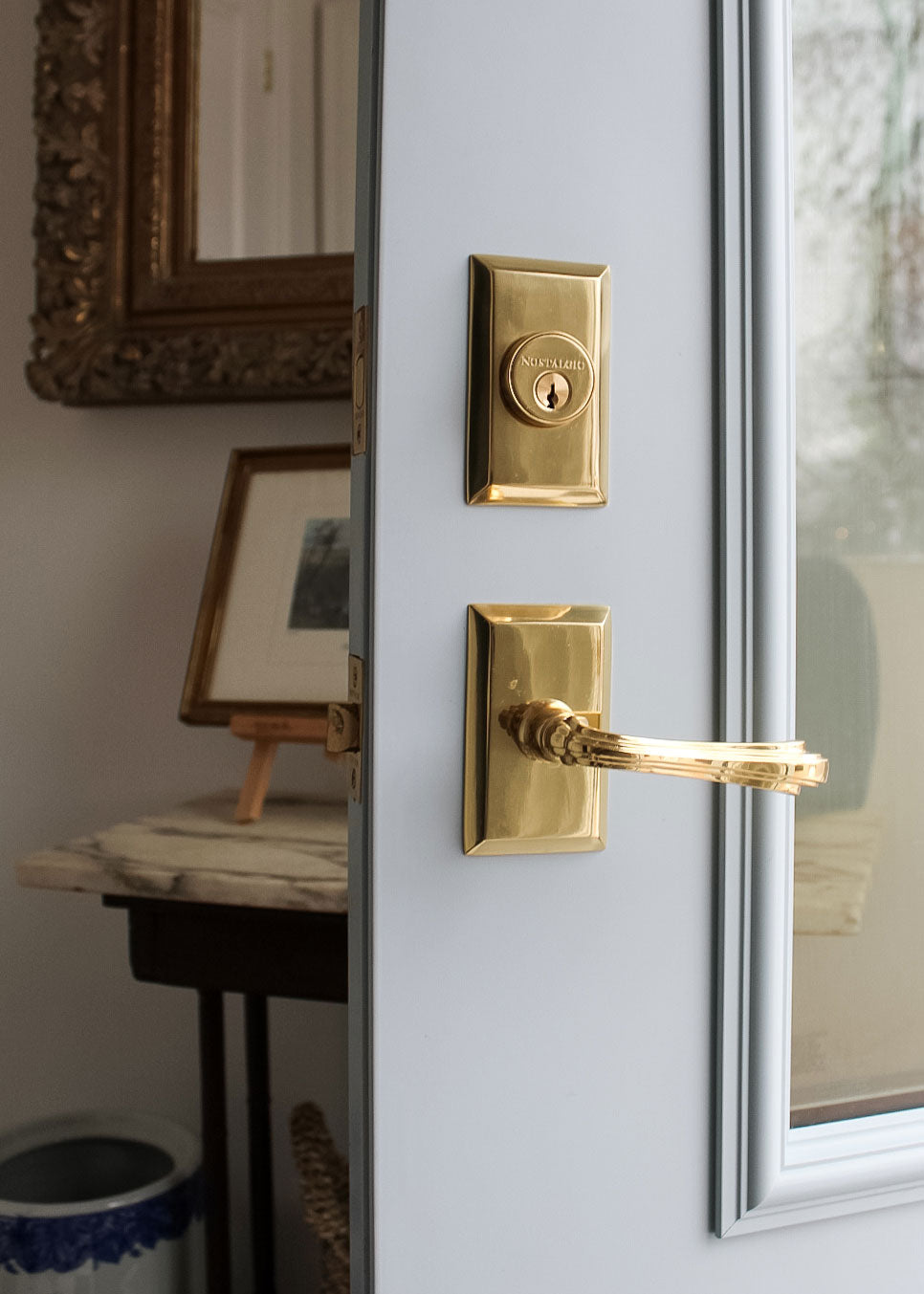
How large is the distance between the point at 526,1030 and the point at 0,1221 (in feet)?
2.45

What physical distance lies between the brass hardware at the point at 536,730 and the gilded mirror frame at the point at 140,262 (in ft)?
2.43

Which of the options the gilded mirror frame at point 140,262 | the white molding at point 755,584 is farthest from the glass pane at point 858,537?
the gilded mirror frame at point 140,262

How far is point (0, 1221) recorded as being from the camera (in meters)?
0.92

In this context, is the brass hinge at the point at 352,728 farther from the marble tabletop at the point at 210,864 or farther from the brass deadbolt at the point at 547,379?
the marble tabletop at the point at 210,864

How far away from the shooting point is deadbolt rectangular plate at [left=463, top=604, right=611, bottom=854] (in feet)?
1.29

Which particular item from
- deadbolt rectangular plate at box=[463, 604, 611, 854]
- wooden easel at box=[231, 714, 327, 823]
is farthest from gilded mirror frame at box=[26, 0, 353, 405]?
deadbolt rectangular plate at box=[463, 604, 611, 854]

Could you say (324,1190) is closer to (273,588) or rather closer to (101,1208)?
(101,1208)

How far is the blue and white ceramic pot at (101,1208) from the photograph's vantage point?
0.91 m

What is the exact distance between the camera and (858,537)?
46 cm

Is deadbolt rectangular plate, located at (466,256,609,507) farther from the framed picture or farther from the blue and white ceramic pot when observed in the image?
the blue and white ceramic pot

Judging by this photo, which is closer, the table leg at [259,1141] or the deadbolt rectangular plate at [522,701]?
the deadbolt rectangular plate at [522,701]

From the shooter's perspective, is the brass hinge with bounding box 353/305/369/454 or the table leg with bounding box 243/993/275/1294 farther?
the table leg with bounding box 243/993/275/1294

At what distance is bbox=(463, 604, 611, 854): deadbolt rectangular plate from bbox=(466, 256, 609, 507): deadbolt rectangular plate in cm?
5

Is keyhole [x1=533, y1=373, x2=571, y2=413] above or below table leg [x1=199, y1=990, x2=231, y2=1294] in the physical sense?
above
